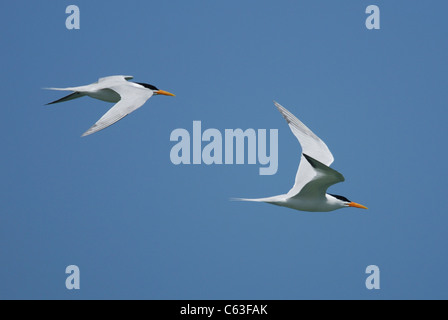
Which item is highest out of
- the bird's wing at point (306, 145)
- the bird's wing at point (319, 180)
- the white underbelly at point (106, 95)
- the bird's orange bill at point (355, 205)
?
the white underbelly at point (106, 95)

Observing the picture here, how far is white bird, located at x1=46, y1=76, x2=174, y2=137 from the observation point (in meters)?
9.01

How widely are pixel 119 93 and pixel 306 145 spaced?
9.01 feet

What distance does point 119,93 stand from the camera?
9.72 meters

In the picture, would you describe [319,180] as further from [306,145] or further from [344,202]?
[306,145]

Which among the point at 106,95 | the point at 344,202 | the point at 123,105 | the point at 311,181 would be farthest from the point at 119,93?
the point at 344,202

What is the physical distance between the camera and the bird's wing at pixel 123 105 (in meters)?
8.30

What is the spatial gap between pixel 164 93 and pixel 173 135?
2.96 feet

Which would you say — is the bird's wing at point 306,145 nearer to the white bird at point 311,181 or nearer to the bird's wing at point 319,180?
the white bird at point 311,181

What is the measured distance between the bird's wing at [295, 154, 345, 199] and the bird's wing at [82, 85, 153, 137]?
2432 millimetres

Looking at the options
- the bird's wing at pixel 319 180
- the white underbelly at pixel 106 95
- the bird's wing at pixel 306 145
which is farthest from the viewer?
the white underbelly at pixel 106 95

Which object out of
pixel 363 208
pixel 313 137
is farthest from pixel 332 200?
pixel 313 137

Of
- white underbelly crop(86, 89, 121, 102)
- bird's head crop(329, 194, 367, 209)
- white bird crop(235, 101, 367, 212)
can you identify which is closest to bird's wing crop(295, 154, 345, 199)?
white bird crop(235, 101, 367, 212)

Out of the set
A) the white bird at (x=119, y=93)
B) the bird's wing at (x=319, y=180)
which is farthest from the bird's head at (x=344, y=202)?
the white bird at (x=119, y=93)

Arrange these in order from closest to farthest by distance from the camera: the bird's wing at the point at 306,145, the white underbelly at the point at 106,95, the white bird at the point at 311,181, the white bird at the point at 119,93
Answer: the white bird at the point at 311,181 → the white bird at the point at 119,93 → the bird's wing at the point at 306,145 → the white underbelly at the point at 106,95
